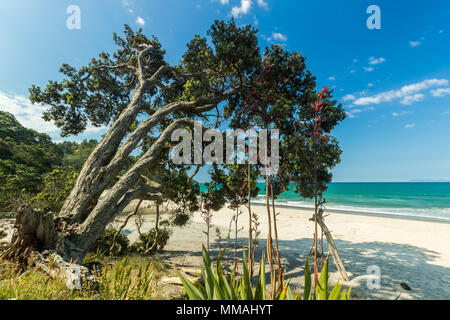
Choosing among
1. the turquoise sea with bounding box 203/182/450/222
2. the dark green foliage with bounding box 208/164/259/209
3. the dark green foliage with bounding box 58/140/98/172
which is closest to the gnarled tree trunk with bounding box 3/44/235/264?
the dark green foliage with bounding box 208/164/259/209

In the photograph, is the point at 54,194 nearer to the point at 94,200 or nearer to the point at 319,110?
the point at 94,200

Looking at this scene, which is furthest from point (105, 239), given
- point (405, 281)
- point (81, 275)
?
point (405, 281)

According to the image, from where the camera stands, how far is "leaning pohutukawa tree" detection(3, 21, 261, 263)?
396cm

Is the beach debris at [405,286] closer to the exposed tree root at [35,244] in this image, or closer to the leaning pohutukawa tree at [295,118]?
the leaning pohutukawa tree at [295,118]

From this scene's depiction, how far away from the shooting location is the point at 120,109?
28.1 feet

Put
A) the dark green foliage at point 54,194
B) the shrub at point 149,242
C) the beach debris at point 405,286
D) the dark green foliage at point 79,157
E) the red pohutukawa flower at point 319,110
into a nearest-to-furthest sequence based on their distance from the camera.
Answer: the red pohutukawa flower at point 319,110
the beach debris at point 405,286
the dark green foliage at point 54,194
the shrub at point 149,242
the dark green foliage at point 79,157

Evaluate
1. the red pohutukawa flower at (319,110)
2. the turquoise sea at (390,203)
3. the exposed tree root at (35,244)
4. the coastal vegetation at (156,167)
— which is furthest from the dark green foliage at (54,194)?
the turquoise sea at (390,203)

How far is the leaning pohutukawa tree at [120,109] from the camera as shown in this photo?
396cm

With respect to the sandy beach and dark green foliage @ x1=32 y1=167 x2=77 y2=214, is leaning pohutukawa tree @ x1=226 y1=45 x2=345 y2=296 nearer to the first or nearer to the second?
the sandy beach

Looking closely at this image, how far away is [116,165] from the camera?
5023mm

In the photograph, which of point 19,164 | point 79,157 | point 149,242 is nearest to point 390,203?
point 149,242

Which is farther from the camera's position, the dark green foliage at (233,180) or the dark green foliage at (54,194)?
the dark green foliage at (54,194)
